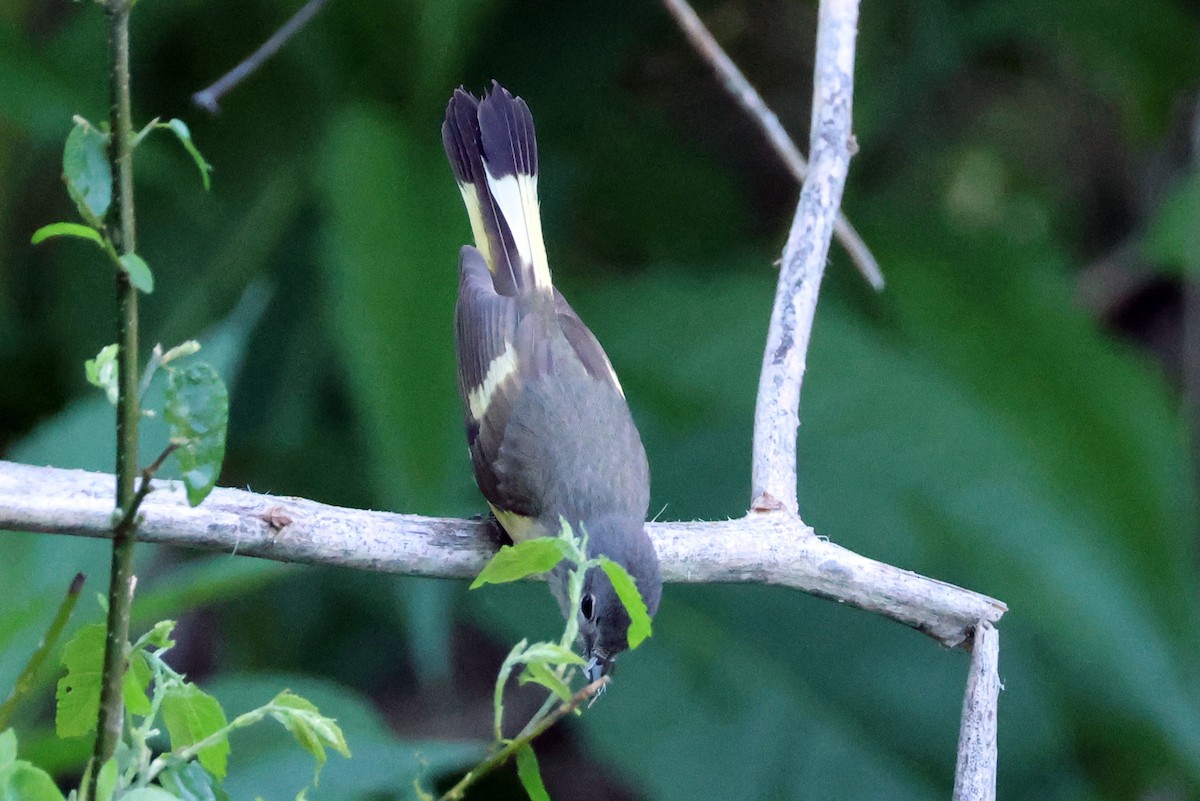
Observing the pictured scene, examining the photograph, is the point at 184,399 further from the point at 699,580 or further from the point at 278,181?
the point at 278,181

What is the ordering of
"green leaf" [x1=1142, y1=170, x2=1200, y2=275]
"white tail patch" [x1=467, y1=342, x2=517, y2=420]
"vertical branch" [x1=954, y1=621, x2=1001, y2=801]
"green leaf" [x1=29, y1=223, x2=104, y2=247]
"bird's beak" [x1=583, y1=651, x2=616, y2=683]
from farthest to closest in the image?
"green leaf" [x1=1142, y1=170, x2=1200, y2=275]
"white tail patch" [x1=467, y1=342, x2=517, y2=420]
"bird's beak" [x1=583, y1=651, x2=616, y2=683]
"vertical branch" [x1=954, y1=621, x2=1001, y2=801]
"green leaf" [x1=29, y1=223, x2=104, y2=247]

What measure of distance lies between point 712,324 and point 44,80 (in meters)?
1.77

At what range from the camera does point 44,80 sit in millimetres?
3143

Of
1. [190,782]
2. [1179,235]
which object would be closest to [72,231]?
[190,782]

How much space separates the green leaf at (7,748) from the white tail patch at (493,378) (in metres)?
1.70

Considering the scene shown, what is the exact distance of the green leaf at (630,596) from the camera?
2.90ft

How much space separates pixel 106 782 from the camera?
778 mm

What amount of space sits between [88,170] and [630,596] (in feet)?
1.49

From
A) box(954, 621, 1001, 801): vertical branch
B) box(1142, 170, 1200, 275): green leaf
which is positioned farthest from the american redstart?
box(1142, 170, 1200, 275): green leaf

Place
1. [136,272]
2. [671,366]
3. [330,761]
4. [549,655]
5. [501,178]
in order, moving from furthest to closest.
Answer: [671,366] → [501,178] → [330,761] → [549,655] → [136,272]

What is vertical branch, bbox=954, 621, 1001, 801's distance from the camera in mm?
1426

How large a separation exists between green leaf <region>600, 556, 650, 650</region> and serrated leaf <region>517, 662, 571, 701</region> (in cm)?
7

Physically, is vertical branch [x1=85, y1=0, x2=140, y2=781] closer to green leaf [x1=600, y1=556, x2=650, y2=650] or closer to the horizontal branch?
green leaf [x1=600, y1=556, x2=650, y2=650]

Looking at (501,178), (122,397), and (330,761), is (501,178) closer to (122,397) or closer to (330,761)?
(330,761)
